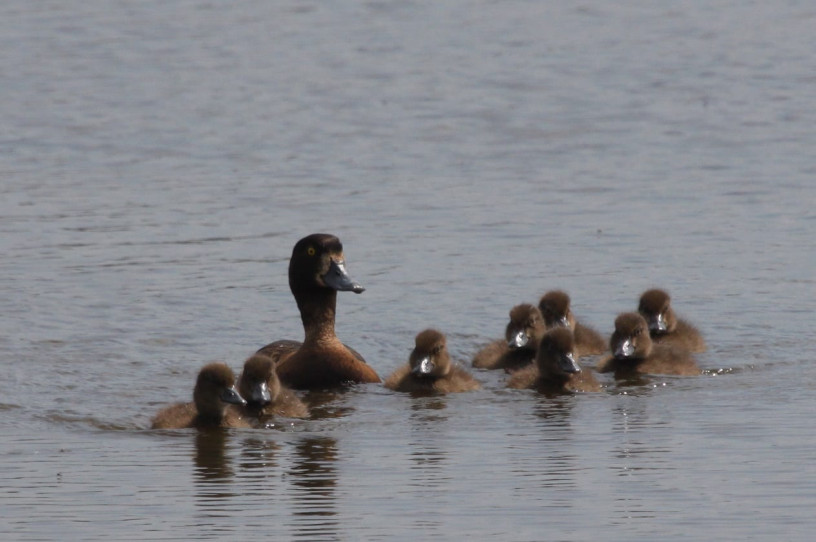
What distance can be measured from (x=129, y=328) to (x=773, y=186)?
21.1 feet

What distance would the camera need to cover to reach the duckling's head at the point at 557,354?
11125mm

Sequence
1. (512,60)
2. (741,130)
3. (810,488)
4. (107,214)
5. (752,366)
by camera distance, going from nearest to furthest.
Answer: (810,488) → (752,366) → (107,214) → (741,130) → (512,60)

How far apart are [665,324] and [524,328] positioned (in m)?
1.03

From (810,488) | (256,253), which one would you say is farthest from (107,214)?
(810,488)

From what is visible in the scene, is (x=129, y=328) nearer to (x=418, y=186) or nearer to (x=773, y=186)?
(x=418, y=186)

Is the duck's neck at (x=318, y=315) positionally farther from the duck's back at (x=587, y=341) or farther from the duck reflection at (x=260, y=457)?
the duck reflection at (x=260, y=457)

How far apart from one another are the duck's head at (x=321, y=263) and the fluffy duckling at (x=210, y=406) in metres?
1.67

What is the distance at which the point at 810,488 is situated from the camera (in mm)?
8281

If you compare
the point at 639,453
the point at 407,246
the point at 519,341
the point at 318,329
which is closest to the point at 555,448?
the point at 639,453

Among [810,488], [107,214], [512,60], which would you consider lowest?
[810,488]

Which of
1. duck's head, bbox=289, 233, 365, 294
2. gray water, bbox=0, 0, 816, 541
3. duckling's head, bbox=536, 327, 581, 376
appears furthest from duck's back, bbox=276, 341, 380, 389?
duckling's head, bbox=536, 327, 581, 376

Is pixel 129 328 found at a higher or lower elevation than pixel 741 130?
lower

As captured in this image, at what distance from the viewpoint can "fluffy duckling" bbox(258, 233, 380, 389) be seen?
1159 centimetres

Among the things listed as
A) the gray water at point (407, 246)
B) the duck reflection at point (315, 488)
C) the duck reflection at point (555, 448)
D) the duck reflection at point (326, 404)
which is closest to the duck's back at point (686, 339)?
the gray water at point (407, 246)
